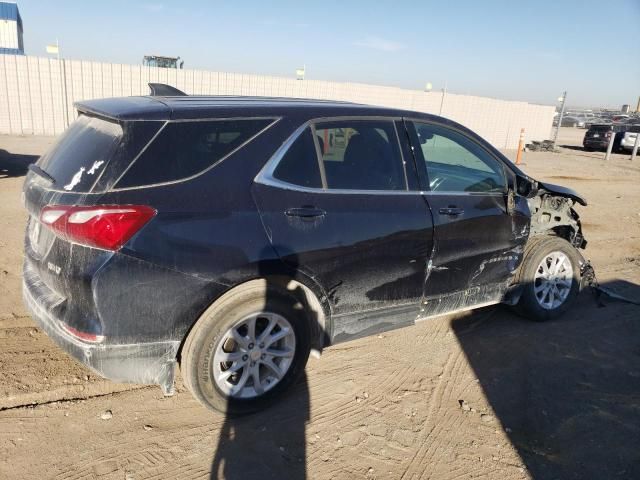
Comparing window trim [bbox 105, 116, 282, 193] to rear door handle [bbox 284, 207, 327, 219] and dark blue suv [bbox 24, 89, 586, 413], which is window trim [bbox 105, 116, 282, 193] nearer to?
Answer: dark blue suv [bbox 24, 89, 586, 413]

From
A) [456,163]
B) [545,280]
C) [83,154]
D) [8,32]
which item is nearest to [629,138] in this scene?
[545,280]

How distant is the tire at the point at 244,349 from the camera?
2.91 m

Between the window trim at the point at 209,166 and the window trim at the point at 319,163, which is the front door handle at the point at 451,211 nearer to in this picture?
the window trim at the point at 319,163

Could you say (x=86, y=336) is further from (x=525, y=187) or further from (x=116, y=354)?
(x=525, y=187)

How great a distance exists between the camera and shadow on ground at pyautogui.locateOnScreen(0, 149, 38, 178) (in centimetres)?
1009

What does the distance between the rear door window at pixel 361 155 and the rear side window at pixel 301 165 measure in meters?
0.08

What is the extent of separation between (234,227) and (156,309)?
599mm

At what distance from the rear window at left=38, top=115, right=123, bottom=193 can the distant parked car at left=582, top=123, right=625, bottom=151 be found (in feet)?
89.8

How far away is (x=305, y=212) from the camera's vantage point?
123 inches

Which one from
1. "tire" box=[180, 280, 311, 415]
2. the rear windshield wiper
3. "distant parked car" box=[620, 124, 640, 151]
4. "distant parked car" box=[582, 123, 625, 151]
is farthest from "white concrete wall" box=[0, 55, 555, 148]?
"tire" box=[180, 280, 311, 415]

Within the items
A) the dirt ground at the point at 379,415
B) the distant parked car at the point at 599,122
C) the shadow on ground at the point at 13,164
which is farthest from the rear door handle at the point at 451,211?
the distant parked car at the point at 599,122

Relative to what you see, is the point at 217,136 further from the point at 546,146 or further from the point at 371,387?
the point at 546,146

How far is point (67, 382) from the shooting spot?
11.3ft

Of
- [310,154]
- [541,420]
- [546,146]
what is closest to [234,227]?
[310,154]
